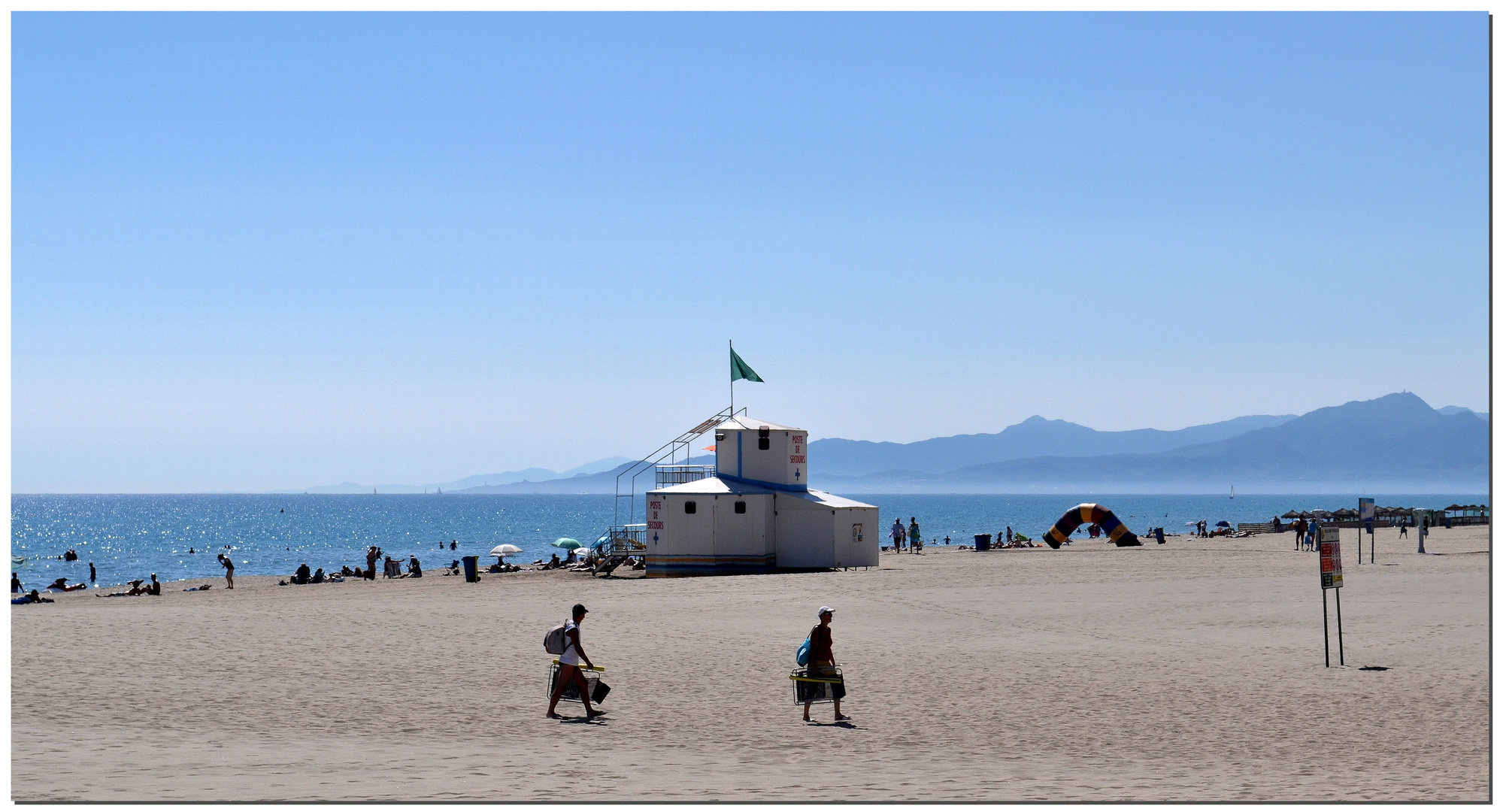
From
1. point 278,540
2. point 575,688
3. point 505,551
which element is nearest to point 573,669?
point 575,688

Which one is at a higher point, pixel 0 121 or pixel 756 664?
pixel 0 121

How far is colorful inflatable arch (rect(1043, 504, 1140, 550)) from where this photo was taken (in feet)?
208

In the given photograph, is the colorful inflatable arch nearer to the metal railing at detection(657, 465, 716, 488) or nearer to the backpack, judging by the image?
the metal railing at detection(657, 465, 716, 488)

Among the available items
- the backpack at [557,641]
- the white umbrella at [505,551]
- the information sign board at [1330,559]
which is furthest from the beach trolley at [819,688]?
the white umbrella at [505,551]

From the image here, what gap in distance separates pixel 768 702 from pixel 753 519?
86.9 feet

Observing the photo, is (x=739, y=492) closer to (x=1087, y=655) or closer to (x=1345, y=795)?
(x=1087, y=655)

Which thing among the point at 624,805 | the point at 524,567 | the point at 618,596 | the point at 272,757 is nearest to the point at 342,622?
the point at 618,596

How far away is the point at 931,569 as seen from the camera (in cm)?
4194

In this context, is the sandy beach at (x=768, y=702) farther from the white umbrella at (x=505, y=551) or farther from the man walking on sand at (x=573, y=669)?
the white umbrella at (x=505, y=551)

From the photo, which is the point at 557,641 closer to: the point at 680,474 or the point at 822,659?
the point at 822,659

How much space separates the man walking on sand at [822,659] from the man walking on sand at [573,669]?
7.78 ft

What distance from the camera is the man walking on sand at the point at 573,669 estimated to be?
14.0 m

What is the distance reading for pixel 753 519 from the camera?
41625 mm

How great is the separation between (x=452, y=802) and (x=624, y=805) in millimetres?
1542
